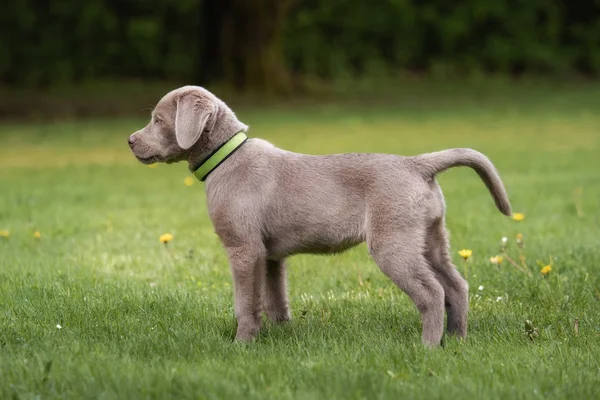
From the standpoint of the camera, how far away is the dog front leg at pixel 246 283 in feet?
16.1

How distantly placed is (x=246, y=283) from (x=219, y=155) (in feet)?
2.34

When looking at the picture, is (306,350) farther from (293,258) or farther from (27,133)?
(27,133)

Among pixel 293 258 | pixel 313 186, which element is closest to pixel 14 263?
pixel 293 258

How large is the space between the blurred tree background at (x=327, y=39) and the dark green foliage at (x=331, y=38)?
0.09 ft

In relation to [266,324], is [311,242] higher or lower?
higher

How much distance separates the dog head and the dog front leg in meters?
0.66

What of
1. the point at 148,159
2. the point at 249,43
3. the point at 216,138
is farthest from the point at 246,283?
the point at 249,43

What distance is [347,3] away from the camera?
1048 inches

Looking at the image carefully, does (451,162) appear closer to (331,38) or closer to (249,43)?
(249,43)

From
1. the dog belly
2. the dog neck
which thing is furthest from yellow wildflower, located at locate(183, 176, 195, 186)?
the dog belly

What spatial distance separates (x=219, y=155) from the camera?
5.13m

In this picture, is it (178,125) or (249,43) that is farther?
(249,43)

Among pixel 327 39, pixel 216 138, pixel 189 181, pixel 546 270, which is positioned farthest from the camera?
pixel 327 39

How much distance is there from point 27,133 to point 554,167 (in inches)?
399
